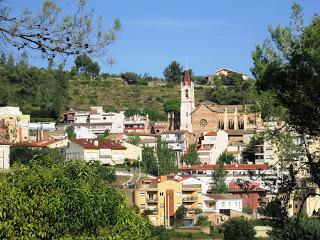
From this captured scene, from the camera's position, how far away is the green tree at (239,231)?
4348cm

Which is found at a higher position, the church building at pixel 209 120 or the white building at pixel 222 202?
the church building at pixel 209 120

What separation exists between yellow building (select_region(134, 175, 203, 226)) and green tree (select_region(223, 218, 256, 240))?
35.5 feet

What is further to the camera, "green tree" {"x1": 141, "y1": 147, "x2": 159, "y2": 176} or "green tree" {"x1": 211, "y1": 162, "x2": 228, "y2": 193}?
"green tree" {"x1": 141, "y1": 147, "x2": 159, "y2": 176}

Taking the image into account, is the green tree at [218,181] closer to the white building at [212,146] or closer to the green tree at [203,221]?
the green tree at [203,221]

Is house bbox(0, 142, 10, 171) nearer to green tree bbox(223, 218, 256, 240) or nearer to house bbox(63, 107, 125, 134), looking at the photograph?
green tree bbox(223, 218, 256, 240)

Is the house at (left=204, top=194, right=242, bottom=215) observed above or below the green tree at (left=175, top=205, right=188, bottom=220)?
above

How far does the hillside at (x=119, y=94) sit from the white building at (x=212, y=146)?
80.2 ft

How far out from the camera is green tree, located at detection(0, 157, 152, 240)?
12586mm

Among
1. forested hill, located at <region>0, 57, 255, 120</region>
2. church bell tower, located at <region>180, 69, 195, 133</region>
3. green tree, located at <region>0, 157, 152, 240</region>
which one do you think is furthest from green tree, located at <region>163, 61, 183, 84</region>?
green tree, located at <region>0, 157, 152, 240</region>

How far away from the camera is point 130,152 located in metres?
72.6

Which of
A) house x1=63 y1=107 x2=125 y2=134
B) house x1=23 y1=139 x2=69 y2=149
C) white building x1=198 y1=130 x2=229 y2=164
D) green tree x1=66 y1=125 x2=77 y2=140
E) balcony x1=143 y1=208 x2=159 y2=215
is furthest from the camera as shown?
house x1=63 y1=107 x2=125 y2=134

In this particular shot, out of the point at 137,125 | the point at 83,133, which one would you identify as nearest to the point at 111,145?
the point at 83,133

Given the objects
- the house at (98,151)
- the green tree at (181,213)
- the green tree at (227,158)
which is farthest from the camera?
the green tree at (227,158)

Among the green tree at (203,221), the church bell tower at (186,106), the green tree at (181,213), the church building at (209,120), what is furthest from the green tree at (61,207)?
the church bell tower at (186,106)
